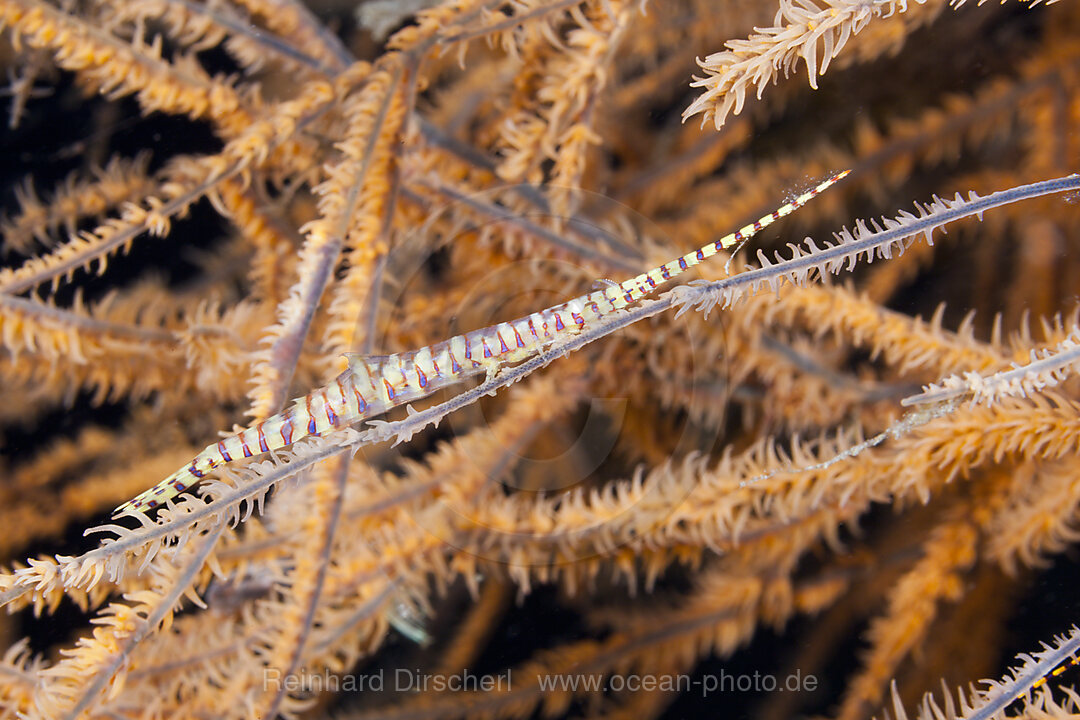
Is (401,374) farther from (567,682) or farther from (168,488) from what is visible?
(567,682)

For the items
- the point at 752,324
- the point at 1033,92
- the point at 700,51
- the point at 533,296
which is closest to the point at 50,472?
the point at 533,296

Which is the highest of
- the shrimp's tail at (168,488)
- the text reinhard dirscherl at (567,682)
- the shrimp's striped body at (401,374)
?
the shrimp's striped body at (401,374)

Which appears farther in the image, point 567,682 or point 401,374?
point 567,682

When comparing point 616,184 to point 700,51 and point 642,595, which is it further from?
point 642,595

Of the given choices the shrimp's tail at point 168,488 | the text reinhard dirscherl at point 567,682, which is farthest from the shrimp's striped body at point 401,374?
the text reinhard dirscherl at point 567,682

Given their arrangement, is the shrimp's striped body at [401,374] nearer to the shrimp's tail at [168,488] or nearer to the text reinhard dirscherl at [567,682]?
the shrimp's tail at [168,488]

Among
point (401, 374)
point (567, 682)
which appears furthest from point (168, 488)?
point (567, 682)

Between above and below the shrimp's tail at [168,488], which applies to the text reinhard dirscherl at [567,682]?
below
